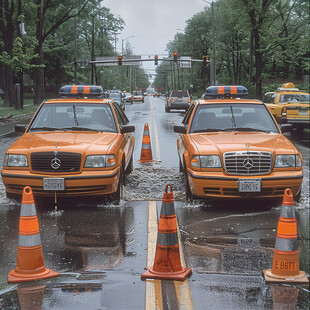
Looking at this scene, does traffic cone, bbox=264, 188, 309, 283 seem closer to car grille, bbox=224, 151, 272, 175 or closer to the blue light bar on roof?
car grille, bbox=224, 151, 272, 175

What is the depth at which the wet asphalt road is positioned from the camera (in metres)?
4.62

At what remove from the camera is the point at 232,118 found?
973 cm

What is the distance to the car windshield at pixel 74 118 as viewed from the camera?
959cm

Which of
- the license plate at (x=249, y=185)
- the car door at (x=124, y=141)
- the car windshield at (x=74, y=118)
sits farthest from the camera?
the car door at (x=124, y=141)

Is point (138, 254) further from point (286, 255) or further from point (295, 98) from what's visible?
point (295, 98)

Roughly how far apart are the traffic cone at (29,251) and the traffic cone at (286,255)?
1913mm

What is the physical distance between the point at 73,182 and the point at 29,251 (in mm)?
2819

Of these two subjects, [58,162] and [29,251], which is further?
[58,162]

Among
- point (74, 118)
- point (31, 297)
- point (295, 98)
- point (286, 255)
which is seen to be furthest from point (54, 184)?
point (295, 98)

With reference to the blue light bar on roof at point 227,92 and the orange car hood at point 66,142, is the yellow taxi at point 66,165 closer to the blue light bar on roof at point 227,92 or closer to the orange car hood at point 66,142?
the orange car hood at point 66,142

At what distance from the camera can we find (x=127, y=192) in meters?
9.66

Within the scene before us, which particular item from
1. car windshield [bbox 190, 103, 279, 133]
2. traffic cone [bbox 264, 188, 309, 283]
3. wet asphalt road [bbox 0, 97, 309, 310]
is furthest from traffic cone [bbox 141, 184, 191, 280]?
car windshield [bbox 190, 103, 279, 133]

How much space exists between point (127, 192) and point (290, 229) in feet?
15.5

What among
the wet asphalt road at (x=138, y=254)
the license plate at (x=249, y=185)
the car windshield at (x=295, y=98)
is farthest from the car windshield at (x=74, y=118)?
A: the car windshield at (x=295, y=98)
